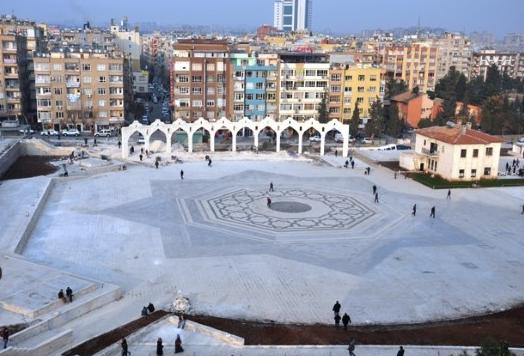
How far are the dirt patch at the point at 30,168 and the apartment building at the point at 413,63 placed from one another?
58.0 metres

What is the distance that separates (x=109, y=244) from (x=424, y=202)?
20.7 metres

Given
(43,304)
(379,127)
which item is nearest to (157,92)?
(379,127)

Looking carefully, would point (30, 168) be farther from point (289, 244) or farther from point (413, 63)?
point (413, 63)

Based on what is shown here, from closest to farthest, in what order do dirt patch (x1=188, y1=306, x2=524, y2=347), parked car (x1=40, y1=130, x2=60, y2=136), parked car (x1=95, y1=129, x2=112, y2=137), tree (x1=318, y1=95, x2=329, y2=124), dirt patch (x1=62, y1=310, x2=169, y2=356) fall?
1. dirt patch (x1=62, y1=310, x2=169, y2=356)
2. dirt patch (x1=188, y1=306, x2=524, y2=347)
3. parked car (x1=40, y1=130, x2=60, y2=136)
4. parked car (x1=95, y1=129, x2=112, y2=137)
5. tree (x1=318, y1=95, x2=329, y2=124)

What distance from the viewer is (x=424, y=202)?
128 feet

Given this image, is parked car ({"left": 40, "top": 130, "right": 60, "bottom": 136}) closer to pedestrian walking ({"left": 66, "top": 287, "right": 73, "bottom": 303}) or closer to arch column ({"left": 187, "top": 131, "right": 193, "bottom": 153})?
arch column ({"left": 187, "top": 131, "right": 193, "bottom": 153})

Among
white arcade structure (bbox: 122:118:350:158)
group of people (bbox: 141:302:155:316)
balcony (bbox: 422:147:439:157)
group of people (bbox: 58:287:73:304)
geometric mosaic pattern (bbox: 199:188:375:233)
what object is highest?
white arcade structure (bbox: 122:118:350:158)

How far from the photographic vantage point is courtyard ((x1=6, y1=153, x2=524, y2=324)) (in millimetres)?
23911

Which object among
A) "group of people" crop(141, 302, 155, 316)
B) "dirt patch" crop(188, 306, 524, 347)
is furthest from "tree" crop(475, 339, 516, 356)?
"group of people" crop(141, 302, 155, 316)

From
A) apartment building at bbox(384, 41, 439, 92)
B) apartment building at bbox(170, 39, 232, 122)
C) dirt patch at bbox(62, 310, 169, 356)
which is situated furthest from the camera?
apartment building at bbox(384, 41, 439, 92)

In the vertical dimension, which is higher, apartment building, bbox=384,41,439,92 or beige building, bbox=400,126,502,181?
apartment building, bbox=384,41,439,92

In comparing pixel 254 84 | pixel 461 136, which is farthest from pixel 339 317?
pixel 254 84

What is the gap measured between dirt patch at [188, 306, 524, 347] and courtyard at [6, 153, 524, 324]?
0.80 m

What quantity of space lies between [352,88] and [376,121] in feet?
23.1
